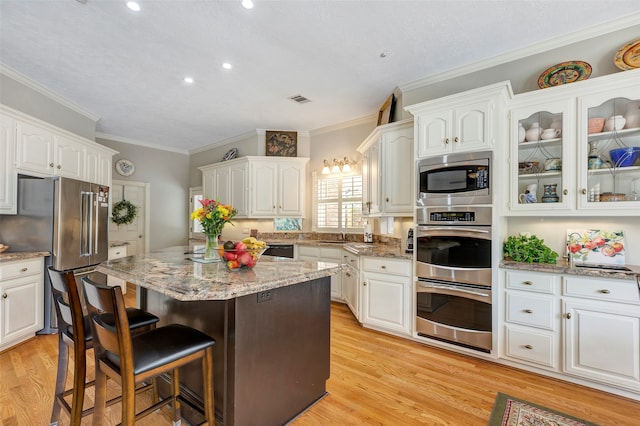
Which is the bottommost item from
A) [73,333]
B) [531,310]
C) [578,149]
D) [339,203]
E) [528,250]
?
[531,310]

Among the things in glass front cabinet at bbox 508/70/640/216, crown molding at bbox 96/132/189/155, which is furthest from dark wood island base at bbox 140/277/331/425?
crown molding at bbox 96/132/189/155

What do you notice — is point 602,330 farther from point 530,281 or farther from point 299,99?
point 299,99

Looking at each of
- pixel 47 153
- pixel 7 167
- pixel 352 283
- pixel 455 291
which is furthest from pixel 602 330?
pixel 47 153

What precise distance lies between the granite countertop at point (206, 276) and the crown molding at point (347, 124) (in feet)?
10.4

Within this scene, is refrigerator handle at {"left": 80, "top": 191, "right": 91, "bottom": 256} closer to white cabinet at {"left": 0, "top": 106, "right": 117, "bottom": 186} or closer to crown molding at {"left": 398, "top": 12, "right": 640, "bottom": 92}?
white cabinet at {"left": 0, "top": 106, "right": 117, "bottom": 186}

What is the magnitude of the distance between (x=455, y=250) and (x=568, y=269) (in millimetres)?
828

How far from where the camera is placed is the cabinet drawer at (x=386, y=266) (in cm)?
310

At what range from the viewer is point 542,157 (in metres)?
2.67

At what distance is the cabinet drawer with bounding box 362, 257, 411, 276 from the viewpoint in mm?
3100

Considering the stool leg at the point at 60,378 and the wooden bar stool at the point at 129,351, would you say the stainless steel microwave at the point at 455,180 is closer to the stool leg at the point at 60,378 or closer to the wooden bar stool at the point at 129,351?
the wooden bar stool at the point at 129,351

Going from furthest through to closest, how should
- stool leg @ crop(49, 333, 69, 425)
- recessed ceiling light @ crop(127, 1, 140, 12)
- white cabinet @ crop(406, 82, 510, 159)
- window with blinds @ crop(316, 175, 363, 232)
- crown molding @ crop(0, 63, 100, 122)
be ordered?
window with blinds @ crop(316, 175, 363, 232) < crown molding @ crop(0, 63, 100, 122) < white cabinet @ crop(406, 82, 510, 159) < recessed ceiling light @ crop(127, 1, 140, 12) < stool leg @ crop(49, 333, 69, 425)

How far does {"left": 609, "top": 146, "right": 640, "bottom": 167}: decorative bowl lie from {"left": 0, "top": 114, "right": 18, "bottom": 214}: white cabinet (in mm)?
5636

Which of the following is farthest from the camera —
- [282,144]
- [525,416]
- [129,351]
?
[282,144]

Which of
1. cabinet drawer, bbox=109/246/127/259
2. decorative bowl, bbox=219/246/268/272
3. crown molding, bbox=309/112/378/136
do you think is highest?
crown molding, bbox=309/112/378/136
